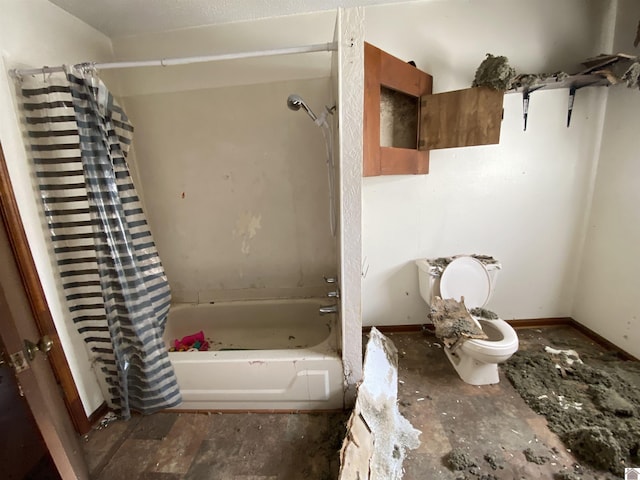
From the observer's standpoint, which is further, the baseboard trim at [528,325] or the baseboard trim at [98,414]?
the baseboard trim at [528,325]

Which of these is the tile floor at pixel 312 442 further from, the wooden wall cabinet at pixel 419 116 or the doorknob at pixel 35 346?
the wooden wall cabinet at pixel 419 116

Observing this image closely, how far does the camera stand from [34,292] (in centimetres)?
132

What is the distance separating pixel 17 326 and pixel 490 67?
2506 millimetres

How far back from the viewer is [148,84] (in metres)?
1.96

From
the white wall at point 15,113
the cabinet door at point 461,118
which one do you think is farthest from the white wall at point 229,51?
the cabinet door at point 461,118

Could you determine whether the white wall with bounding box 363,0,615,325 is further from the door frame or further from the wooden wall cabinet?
the door frame

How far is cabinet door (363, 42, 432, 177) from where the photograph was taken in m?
1.45

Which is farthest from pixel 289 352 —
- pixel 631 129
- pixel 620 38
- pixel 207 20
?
pixel 620 38

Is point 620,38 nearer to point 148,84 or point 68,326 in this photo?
point 148,84

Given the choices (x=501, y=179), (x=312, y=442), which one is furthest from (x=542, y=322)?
(x=312, y=442)

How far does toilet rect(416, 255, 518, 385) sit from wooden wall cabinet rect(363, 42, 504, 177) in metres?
0.76

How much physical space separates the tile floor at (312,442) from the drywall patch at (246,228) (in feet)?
3.88

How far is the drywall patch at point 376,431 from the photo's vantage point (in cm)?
115

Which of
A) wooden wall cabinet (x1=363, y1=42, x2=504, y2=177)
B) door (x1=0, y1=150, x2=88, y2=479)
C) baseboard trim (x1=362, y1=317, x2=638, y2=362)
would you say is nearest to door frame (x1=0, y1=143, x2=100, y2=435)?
door (x1=0, y1=150, x2=88, y2=479)
